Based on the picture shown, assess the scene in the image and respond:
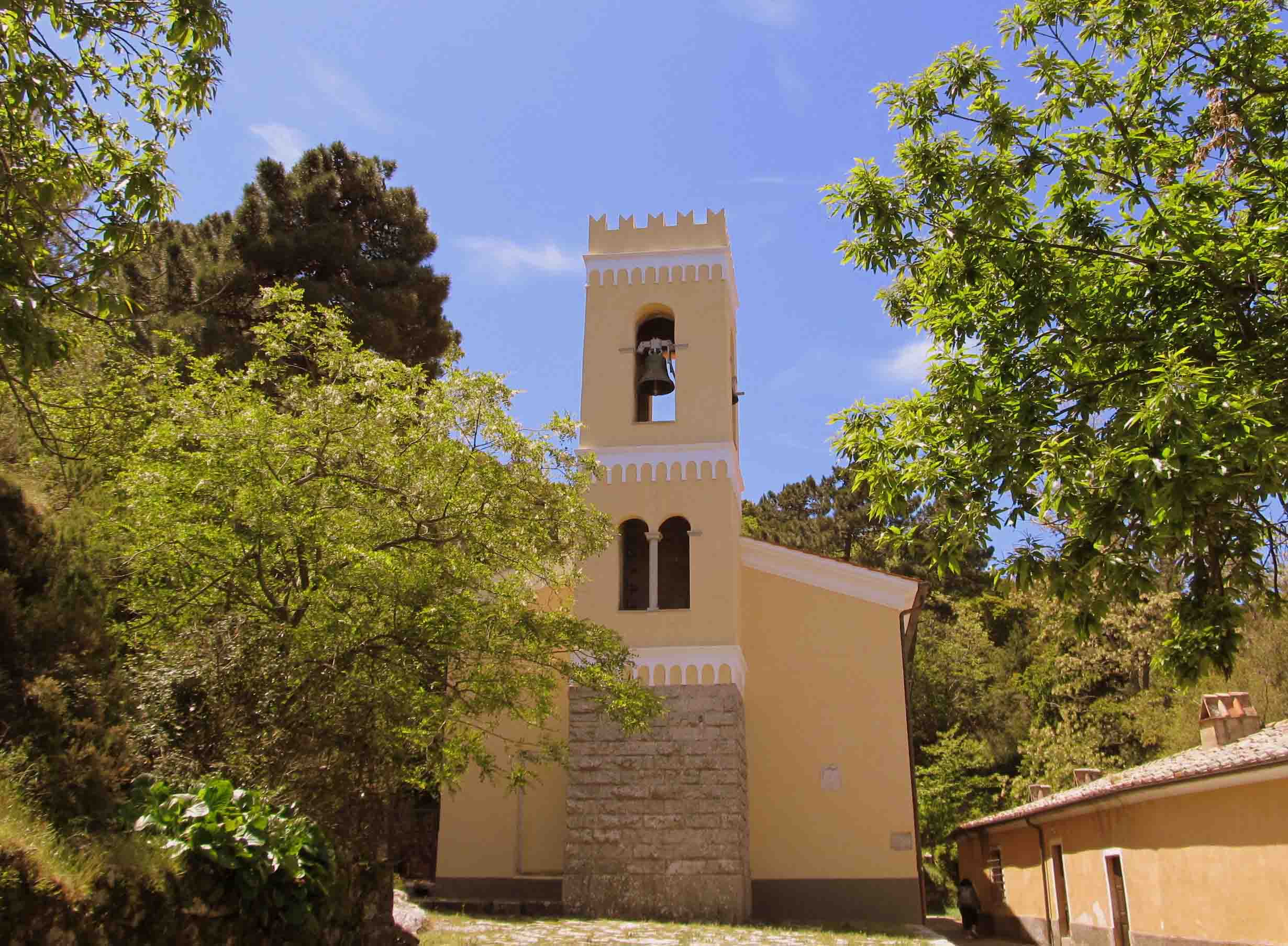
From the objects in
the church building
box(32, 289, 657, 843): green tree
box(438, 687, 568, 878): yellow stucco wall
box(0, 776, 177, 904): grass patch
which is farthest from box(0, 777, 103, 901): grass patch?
box(438, 687, 568, 878): yellow stucco wall

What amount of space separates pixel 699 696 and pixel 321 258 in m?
11.2

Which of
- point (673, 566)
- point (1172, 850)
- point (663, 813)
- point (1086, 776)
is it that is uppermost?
point (673, 566)

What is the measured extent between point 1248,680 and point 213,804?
23461mm

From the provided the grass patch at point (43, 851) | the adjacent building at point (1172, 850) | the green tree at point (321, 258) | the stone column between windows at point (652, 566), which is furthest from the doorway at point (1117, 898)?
the grass patch at point (43, 851)

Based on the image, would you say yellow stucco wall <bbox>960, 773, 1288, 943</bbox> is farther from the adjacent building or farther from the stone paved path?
the stone paved path

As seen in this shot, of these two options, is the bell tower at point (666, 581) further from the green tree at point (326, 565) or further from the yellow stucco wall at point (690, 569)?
the green tree at point (326, 565)

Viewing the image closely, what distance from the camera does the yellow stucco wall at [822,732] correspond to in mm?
15992

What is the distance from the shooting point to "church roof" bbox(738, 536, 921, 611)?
17.1 meters

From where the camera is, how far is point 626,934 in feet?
38.6

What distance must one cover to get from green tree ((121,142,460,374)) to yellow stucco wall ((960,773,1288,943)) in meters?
13.1

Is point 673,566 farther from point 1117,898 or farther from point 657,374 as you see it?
point 1117,898

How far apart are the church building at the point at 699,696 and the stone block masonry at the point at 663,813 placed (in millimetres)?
25

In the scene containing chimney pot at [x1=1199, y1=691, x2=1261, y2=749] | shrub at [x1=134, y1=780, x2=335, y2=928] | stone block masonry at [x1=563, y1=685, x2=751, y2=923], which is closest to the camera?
shrub at [x1=134, y1=780, x2=335, y2=928]

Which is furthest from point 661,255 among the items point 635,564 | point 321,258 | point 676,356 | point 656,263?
point 321,258
